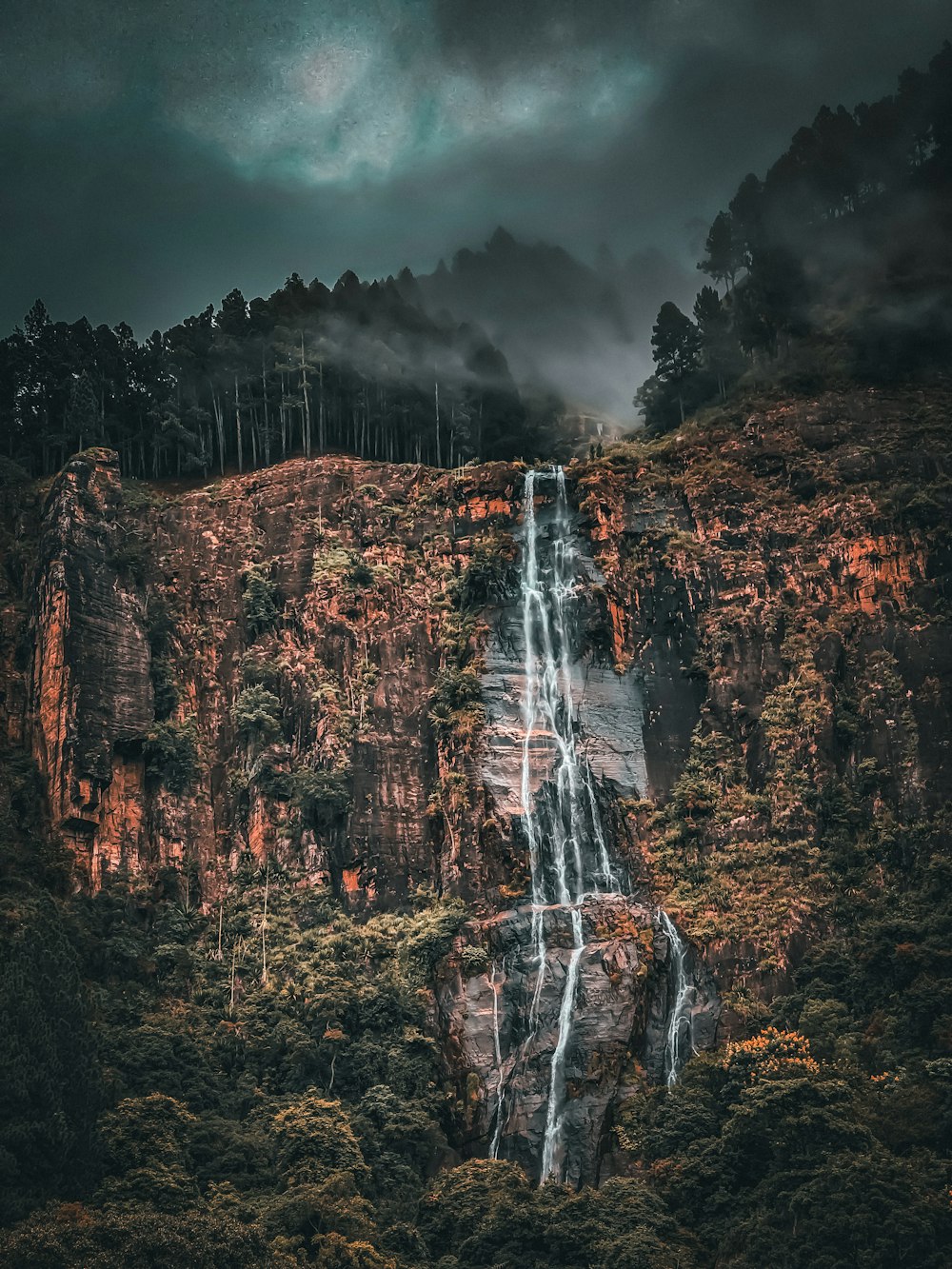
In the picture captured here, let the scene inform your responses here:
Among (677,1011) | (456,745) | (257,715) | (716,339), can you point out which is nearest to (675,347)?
(716,339)

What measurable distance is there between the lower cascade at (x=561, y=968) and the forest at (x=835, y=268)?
1850 centimetres

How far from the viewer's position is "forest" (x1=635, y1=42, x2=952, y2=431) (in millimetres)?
77188

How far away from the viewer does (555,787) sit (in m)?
68.1

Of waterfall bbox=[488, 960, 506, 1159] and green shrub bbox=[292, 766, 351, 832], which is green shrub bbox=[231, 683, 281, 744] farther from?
waterfall bbox=[488, 960, 506, 1159]

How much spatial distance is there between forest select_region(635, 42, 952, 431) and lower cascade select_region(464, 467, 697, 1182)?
18502mm

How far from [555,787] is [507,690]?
5102mm

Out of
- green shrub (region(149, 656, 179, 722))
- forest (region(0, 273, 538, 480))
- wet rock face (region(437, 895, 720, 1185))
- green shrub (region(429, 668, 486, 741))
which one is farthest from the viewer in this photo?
forest (region(0, 273, 538, 480))

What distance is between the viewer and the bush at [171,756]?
69.9 metres

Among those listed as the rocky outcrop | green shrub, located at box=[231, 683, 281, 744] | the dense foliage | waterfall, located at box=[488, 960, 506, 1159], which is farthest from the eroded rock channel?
the rocky outcrop

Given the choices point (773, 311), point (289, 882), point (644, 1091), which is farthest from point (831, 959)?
point (773, 311)

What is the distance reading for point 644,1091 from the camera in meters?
59.3

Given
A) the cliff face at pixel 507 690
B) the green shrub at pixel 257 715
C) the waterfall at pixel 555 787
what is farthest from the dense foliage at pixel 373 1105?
the green shrub at pixel 257 715

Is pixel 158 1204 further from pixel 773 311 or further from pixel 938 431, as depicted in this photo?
pixel 773 311

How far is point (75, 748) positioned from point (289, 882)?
10.4 meters
